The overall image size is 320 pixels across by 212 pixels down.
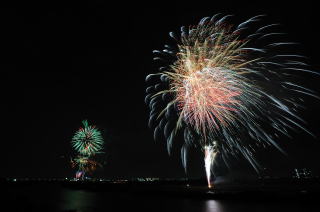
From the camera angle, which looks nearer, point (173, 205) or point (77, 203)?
point (173, 205)

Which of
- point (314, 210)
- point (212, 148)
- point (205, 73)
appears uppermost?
point (205, 73)

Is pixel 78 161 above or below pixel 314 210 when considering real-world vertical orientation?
above

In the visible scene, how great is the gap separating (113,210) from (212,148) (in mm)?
25528

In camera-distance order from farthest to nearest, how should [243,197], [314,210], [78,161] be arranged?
[78,161] < [243,197] < [314,210]

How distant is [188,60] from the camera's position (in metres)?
33.3

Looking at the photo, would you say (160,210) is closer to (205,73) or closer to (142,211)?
(142,211)

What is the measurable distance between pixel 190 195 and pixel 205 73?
2142 centimetres

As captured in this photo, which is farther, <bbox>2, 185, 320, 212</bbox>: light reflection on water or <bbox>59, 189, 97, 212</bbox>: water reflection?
<bbox>59, 189, 97, 212</bbox>: water reflection

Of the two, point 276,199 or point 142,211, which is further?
point 276,199

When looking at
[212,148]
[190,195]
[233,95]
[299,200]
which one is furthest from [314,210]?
[212,148]

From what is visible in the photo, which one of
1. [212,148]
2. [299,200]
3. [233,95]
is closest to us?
[233,95]

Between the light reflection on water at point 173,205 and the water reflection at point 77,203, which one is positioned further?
the water reflection at point 77,203

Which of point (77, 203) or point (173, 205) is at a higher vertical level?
point (77, 203)

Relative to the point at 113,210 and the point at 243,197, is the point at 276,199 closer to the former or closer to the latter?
the point at 243,197
